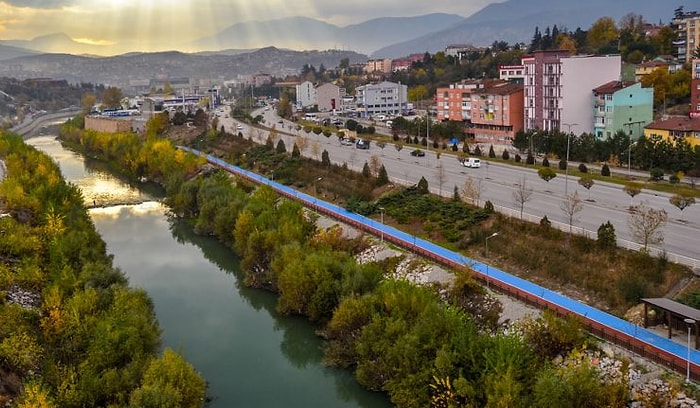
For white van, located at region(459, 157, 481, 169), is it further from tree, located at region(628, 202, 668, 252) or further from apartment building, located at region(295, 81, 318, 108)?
apartment building, located at region(295, 81, 318, 108)

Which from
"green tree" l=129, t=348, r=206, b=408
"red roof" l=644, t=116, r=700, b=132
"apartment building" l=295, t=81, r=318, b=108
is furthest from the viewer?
"apartment building" l=295, t=81, r=318, b=108

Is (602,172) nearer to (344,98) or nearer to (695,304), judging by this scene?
(695,304)

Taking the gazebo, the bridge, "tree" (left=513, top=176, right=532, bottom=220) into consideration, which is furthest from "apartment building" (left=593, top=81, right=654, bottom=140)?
the gazebo

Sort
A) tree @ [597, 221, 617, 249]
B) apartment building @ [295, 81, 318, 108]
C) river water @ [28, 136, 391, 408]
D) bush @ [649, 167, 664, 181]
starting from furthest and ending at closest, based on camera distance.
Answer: apartment building @ [295, 81, 318, 108] < bush @ [649, 167, 664, 181] < tree @ [597, 221, 617, 249] < river water @ [28, 136, 391, 408]

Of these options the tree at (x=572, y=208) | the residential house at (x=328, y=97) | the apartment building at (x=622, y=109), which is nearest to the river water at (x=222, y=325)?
the tree at (x=572, y=208)

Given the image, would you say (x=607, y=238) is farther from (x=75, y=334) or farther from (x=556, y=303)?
(x=75, y=334)

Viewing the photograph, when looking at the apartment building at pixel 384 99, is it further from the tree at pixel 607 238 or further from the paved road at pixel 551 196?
the tree at pixel 607 238
